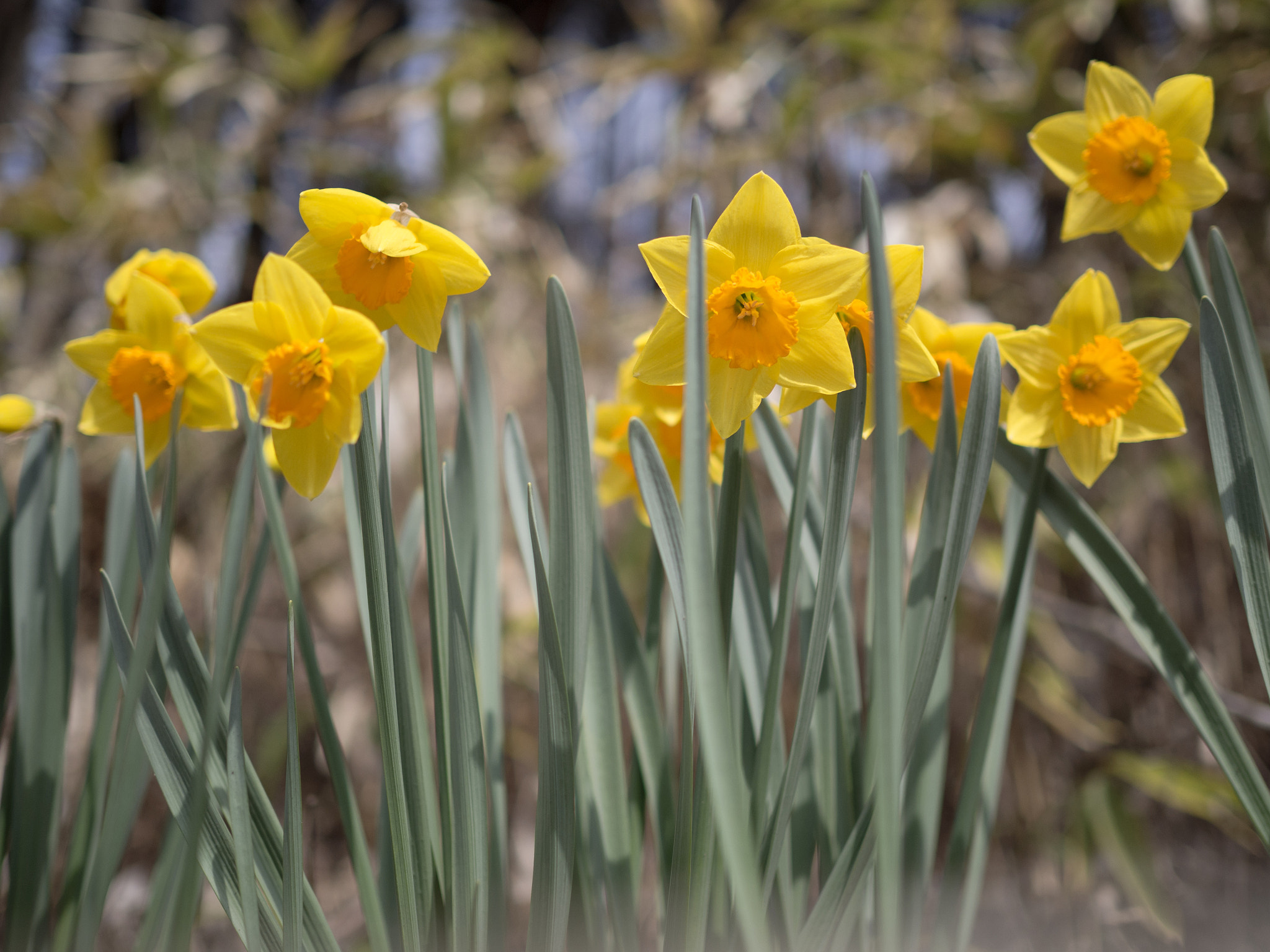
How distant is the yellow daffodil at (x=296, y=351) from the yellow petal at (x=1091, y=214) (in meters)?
0.35

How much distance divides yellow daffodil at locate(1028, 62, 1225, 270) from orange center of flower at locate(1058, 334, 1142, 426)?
49mm

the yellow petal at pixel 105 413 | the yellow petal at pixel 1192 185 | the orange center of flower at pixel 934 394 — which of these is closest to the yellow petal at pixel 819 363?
the orange center of flower at pixel 934 394

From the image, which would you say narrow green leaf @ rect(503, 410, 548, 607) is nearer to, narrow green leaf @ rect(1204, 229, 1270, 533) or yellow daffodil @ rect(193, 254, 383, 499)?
yellow daffodil @ rect(193, 254, 383, 499)

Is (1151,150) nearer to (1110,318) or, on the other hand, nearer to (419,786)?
(1110,318)

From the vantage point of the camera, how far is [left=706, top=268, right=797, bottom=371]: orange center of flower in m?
0.29

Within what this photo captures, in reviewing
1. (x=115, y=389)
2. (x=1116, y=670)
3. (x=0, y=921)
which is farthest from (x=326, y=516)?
(x=1116, y=670)

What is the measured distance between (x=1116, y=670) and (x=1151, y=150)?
1.01 metres

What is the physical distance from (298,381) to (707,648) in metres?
0.19

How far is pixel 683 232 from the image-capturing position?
1.47 meters

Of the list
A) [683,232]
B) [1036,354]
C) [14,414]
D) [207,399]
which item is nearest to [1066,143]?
[1036,354]

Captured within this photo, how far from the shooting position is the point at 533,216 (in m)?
1.54

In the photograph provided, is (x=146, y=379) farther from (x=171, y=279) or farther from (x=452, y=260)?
(x=452, y=260)

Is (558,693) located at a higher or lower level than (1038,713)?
higher

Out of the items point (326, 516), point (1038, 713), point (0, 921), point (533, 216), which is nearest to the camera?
point (0, 921)
